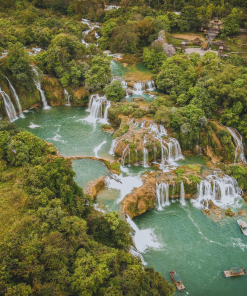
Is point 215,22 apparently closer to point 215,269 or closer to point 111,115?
point 111,115

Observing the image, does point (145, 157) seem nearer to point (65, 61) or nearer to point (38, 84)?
point (38, 84)

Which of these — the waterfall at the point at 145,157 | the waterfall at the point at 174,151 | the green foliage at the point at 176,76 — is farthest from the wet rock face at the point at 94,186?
the green foliage at the point at 176,76

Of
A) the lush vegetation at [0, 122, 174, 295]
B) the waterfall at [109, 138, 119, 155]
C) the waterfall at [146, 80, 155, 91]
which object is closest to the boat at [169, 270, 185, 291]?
the lush vegetation at [0, 122, 174, 295]

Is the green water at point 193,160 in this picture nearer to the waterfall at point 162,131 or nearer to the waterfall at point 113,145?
the waterfall at point 162,131

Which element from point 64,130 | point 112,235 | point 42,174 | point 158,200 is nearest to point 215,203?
point 158,200

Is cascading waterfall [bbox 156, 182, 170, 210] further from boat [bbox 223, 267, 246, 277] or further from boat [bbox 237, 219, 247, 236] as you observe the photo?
boat [bbox 223, 267, 246, 277]
